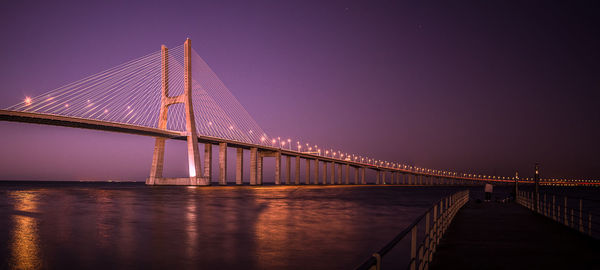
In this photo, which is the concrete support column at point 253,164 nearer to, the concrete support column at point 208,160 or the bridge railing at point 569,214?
the concrete support column at point 208,160

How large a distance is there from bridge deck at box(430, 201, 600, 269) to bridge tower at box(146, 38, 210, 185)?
5273 cm

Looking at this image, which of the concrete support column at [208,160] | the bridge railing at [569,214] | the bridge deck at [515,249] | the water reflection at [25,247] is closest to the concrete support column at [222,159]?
the concrete support column at [208,160]

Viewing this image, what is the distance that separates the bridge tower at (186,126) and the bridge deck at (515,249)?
5273cm

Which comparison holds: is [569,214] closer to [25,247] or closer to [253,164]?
[25,247]

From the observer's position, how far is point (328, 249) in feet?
38.2

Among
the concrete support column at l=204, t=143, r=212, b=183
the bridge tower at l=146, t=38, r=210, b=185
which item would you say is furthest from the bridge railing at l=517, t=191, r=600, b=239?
the concrete support column at l=204, t=143, r=212, b=183

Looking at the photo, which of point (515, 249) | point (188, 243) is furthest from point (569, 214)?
point (188, 243)

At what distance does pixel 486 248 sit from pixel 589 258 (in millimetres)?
1836

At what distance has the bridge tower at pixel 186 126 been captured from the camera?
62.0 metres

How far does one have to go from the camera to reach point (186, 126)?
204 ft

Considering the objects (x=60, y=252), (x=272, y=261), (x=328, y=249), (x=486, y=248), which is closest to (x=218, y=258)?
(x=272, y=261)

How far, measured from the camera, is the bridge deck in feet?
25.6

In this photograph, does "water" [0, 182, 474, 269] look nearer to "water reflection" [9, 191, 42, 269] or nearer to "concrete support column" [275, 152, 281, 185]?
"water reflection" [9, 191, 42, 269]

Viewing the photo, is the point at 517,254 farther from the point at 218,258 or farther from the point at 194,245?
the point at 194,245
